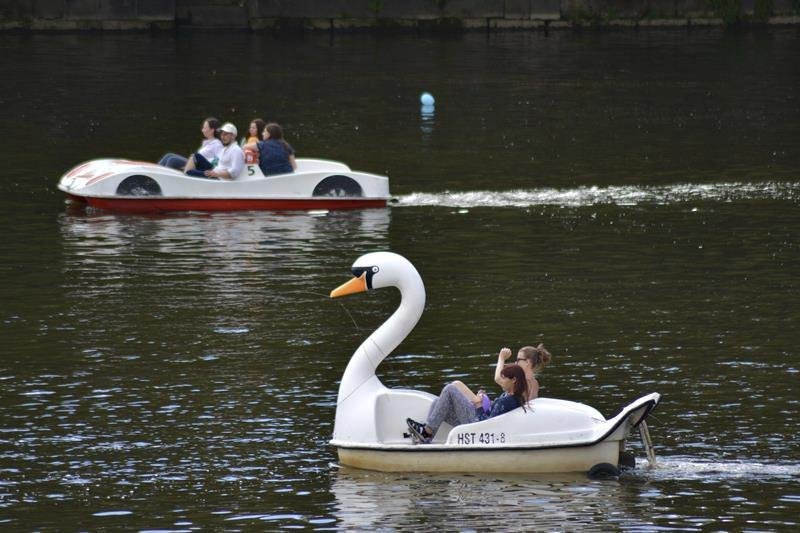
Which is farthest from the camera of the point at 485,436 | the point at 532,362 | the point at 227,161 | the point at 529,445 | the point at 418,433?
the point at 227,161

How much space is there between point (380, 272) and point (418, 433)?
5.50ft

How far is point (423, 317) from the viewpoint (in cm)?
2248

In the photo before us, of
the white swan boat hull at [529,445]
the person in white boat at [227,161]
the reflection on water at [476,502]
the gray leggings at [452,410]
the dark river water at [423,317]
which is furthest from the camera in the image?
the person in white boat at [227,161]

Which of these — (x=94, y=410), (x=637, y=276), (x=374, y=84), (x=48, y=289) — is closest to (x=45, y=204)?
(x=48, y=289)

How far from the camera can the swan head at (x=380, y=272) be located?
16.9 metres

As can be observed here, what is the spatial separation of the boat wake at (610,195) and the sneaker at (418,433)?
1501cm

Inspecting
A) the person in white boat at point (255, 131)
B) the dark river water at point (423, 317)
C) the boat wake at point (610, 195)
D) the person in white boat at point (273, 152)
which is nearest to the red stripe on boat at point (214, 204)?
the dark river water at point (423, 317)

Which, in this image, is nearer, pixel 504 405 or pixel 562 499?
pixel 562 499

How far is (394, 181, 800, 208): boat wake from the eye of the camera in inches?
1239

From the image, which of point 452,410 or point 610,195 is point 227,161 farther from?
point 452,410

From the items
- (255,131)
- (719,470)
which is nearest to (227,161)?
(255,131)

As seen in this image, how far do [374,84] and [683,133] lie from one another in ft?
46.2

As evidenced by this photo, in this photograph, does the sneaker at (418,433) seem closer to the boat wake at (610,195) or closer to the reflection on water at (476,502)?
the reflection on water at (476,502)

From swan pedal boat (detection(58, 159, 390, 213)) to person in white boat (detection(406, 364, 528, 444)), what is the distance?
557 inches
